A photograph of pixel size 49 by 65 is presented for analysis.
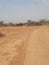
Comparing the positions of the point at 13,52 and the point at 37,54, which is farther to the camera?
the point at 13,52

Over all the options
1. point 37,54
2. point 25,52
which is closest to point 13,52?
point 25,52

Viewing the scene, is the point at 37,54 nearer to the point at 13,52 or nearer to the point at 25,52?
the point at 25,52

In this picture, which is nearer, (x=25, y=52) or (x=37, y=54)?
(x=37, y=54)

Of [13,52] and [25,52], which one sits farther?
[13,52]

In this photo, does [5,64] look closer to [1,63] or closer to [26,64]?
[1,63]

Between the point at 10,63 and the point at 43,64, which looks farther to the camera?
the point at 10,63

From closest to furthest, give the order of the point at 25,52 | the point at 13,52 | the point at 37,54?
1. the point at 37,54
2. the point at 25,52
3. the point at 13,52

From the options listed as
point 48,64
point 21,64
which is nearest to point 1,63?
point 21,64

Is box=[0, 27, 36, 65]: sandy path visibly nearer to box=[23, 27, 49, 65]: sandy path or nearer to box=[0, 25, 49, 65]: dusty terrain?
box=[0, 25, 49, 65]: dusty terrain

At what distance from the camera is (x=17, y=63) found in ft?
39.4

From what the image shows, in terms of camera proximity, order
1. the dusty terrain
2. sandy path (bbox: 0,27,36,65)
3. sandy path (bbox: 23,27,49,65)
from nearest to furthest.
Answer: sandy path (bbox: 23,27,49,65)
the dusty terrain
sandy path (bbox: 0,27,36,65)

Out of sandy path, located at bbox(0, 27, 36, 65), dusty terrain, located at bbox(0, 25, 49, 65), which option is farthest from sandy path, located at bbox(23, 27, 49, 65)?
sandy path, located at bbox(0, 27, 36, 65)

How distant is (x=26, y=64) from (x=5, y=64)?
1.33 m

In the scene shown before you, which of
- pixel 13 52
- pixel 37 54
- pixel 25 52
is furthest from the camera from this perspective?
pixel 13 52
